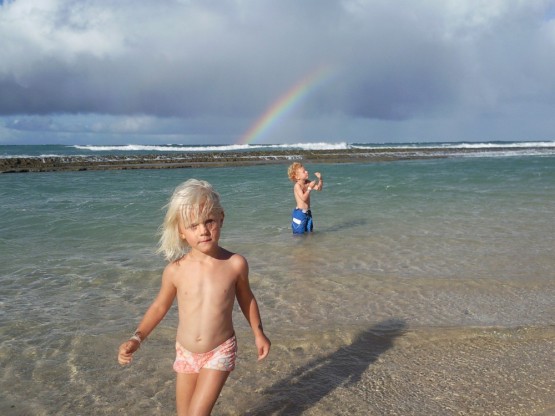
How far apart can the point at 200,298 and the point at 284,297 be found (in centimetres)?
257

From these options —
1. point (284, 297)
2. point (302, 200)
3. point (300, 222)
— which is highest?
point (302, 200)

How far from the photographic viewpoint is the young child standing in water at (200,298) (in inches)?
100.0

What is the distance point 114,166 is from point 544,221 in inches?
987

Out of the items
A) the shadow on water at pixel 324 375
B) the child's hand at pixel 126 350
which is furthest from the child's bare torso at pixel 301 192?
the child's hand at pixel 126 350

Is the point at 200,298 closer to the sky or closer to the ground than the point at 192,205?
closer to the ground

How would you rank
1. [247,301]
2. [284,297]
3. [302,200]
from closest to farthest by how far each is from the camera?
[247,301] → [284,297] → [302,200]

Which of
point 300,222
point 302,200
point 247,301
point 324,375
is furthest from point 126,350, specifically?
point 302,200

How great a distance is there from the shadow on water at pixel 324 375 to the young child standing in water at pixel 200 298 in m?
0.63

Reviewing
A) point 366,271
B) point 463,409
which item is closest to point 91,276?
point 366,271

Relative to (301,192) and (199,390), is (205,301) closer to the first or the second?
(199,390)

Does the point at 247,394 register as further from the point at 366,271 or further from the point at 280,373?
the point at 366,271

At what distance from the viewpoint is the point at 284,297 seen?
513cm

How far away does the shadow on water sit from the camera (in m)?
3.12

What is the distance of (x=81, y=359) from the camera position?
375 centimetres
